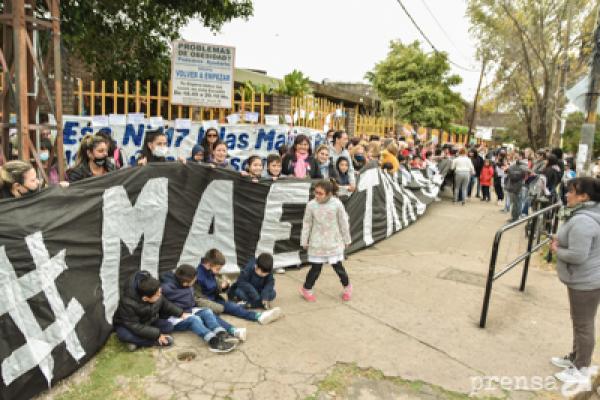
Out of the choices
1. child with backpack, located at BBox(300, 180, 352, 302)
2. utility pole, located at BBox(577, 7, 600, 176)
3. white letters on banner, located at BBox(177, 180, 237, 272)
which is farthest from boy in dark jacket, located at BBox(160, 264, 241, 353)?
utility pole, located at BBox(577, 7, 600, 176)

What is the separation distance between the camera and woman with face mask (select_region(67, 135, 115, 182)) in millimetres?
4863

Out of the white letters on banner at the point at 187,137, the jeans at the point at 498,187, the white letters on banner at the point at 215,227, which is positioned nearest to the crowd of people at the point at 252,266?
the white letters on banner at the point at 215,227

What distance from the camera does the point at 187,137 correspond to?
321 inches

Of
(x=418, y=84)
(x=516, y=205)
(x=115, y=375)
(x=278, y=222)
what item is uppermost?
(x=418, y=84)

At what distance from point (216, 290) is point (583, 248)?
11.2 ft

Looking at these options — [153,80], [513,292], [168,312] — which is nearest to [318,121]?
[153,80]

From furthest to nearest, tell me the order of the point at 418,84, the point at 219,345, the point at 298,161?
1. the point at 418,84
2. the point at 298,161
3. the point at 219,345

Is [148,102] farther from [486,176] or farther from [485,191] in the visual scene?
[485,191]

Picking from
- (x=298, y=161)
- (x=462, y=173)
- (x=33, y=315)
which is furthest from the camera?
(x=462, y=173)

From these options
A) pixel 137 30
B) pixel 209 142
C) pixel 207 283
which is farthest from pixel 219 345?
pixel 137 30

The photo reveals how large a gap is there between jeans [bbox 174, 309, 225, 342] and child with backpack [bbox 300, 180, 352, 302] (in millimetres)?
1438

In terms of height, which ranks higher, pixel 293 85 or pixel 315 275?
pixel 293 85

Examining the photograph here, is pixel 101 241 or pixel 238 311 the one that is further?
pixel 238 311

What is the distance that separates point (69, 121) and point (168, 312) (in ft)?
13.8
